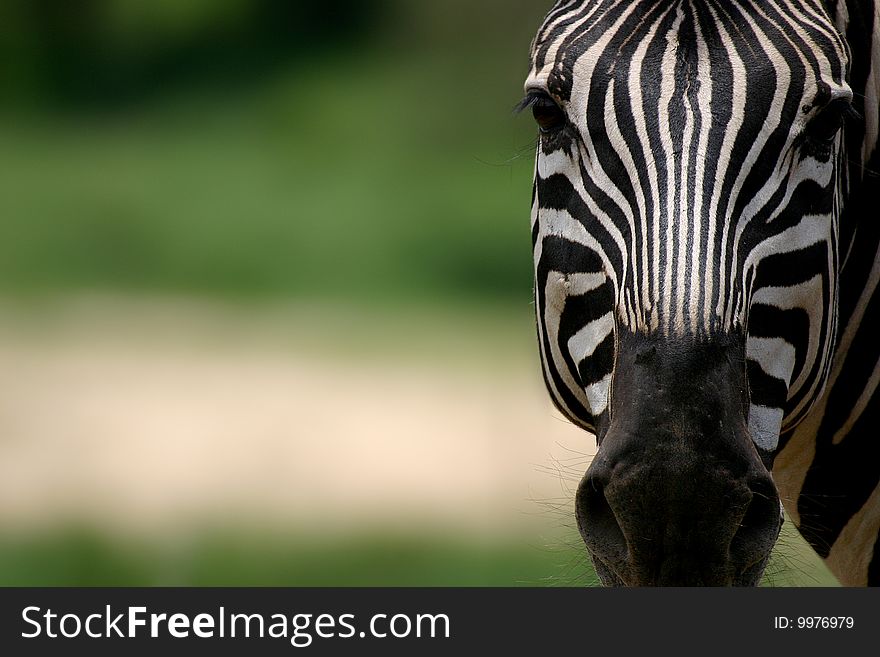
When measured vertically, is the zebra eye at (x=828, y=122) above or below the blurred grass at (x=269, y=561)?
below

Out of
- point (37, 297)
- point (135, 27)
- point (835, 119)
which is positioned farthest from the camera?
point (135, 27)

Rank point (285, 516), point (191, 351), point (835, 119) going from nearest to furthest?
point (835, 119) → point (285, 516) → point (191, 351)

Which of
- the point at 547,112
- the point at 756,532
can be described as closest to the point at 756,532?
the point at 756,532

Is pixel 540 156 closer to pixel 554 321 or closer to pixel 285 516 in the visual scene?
pixel 554 321

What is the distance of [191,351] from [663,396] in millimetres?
12824

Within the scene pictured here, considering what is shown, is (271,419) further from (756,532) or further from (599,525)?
(756,532)

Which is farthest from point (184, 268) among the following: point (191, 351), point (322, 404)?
point (322, 404)

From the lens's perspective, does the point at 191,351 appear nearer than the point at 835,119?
No

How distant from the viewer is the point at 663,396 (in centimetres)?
211

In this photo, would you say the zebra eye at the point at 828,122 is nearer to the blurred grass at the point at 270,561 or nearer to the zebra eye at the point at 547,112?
the zebra eye at the point at 547,112

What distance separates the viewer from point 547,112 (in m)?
2.47

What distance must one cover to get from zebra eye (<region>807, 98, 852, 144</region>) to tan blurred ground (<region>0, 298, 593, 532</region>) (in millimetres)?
5106

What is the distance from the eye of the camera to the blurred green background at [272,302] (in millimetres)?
8820

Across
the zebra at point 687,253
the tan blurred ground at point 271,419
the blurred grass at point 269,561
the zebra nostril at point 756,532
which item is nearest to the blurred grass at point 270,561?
the blurred grass at point 269,561
